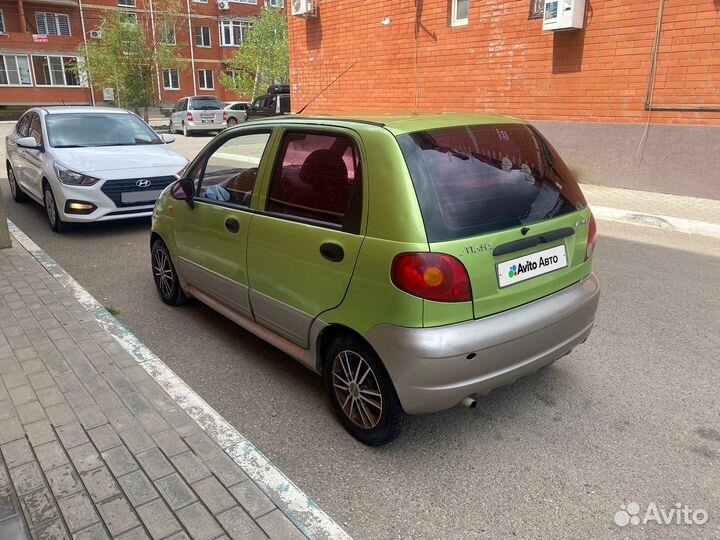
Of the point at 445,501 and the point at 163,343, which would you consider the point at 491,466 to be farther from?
the point at 163,343

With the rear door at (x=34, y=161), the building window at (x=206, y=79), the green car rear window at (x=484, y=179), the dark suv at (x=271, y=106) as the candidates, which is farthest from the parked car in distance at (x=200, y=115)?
the green car rear window at (x=484, y=179)

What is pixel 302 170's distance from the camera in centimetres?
334

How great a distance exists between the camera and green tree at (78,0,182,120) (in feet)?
104

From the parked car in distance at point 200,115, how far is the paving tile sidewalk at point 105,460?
23.9 m

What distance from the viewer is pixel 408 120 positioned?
307 cm

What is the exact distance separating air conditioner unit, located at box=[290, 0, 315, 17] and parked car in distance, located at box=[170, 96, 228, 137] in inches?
487

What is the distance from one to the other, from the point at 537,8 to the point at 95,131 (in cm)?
813

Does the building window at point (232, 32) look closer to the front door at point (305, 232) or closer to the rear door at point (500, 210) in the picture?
the front door at point (305, 232)

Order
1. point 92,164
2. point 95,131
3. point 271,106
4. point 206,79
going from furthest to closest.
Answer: point 206,79, point 271,106, point 95,131, point 92,164

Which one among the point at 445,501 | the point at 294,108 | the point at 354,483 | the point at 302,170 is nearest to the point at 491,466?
the point at 445,501

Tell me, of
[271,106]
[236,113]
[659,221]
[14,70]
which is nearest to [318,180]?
[659,221]

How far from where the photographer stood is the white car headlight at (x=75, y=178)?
7180 mm

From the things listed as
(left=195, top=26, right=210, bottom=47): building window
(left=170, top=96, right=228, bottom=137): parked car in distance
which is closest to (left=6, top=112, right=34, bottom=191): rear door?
(left=170, top=96, right=228, bottom=137): parked car in distance

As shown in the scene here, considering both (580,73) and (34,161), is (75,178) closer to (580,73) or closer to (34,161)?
(34,161)
